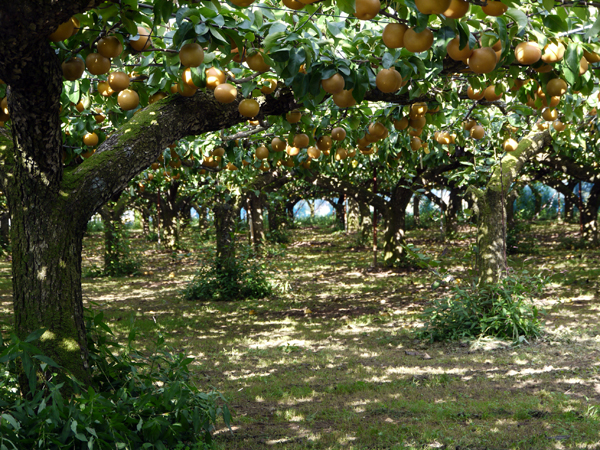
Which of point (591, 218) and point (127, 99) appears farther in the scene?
point (591, 218)

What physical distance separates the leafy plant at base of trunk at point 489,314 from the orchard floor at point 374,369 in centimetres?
20

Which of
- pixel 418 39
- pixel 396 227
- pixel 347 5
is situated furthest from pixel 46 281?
pixel 396 227

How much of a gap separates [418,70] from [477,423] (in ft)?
8.74

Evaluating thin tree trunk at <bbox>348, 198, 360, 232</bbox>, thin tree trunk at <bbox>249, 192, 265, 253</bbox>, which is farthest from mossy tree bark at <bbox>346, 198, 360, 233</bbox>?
thin tree trunk at <bbox>249, 192, 265, 253</bbox>

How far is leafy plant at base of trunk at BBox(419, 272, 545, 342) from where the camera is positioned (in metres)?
6.43

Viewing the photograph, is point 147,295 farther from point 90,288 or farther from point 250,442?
point 250,442

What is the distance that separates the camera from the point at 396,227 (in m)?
14.2

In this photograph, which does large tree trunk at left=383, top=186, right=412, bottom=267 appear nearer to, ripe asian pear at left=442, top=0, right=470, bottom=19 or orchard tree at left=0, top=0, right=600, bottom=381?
orchard tree at left=0, top=0, right=600, bottom=381

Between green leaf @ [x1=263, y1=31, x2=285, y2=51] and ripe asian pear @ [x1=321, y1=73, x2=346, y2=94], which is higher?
green leaf @ [x1=263, y1=31, x2=285, y2=51]

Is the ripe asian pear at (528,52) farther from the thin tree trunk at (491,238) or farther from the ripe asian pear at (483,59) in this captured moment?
the thin tree trunk at (491,238)

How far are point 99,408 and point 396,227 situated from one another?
11942 mm

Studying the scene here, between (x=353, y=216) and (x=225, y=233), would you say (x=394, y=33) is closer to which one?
(x=225, y=233)

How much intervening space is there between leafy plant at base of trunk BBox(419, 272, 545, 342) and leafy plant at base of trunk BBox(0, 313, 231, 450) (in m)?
4.03

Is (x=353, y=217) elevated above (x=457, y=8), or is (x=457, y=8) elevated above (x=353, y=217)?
(x=457, y=8)
